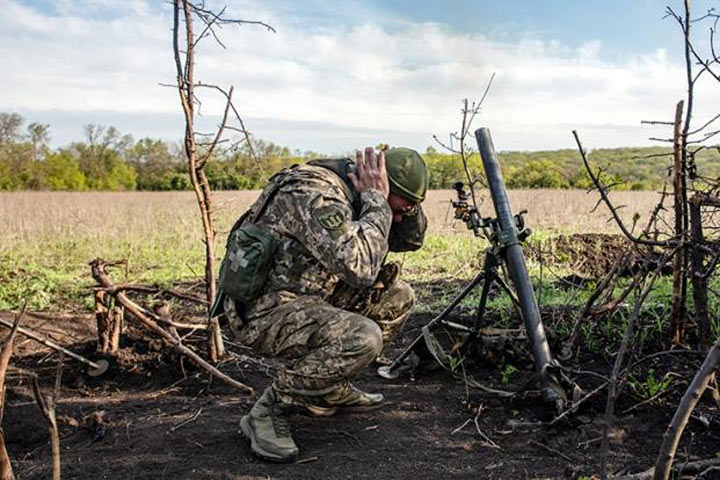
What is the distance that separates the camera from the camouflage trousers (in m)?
2.91

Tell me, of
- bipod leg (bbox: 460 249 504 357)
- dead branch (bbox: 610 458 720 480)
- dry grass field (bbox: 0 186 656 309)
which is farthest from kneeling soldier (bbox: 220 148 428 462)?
dry grass field (bbox: 0 186 656 309)

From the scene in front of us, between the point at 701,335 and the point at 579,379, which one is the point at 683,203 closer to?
the point at 701,335

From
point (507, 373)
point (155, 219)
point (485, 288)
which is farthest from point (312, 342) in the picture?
point (155, 219)

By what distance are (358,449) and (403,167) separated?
132 cm

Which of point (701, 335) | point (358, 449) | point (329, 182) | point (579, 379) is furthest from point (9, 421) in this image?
point (701, 335)

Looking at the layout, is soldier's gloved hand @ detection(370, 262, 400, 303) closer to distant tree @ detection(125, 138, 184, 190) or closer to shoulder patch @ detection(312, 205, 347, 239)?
shoulder patch @ detection(312, 205, 347, 239)

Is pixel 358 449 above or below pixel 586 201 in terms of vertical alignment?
below

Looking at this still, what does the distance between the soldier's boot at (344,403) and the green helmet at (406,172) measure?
0.99 m

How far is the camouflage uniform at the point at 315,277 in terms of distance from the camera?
2836 mm

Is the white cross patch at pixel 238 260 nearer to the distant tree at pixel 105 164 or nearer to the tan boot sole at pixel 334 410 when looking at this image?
the tan boot sole at pixel 334 410

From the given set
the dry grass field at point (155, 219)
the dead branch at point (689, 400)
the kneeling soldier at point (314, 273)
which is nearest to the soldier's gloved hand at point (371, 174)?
the kneeling soldier at point (314, 273)

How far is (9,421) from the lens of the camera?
3.39 metres

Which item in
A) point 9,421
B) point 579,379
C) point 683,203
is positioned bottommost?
point 9,421

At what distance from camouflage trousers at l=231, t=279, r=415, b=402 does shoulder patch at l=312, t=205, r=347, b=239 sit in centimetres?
39
